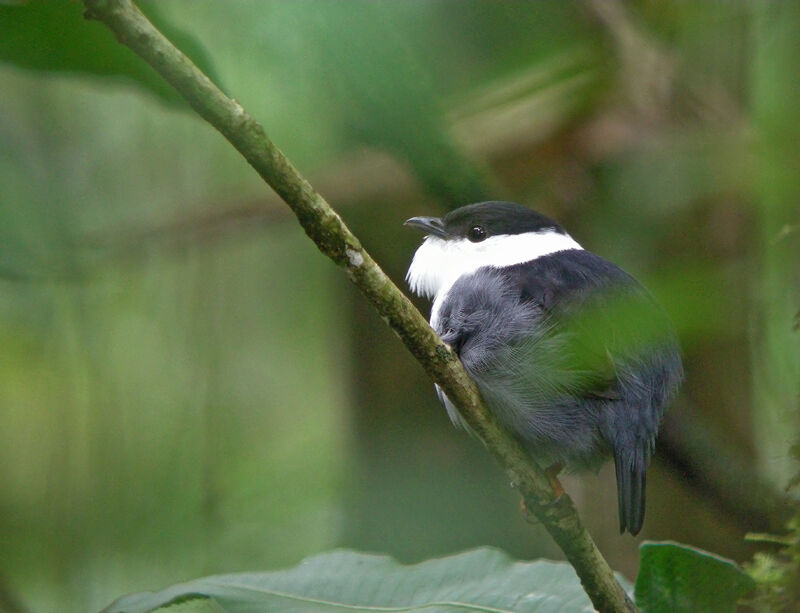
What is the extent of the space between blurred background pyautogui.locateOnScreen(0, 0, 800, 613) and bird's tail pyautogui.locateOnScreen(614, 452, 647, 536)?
1.66ft

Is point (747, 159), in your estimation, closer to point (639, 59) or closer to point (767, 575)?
point (767, 575)

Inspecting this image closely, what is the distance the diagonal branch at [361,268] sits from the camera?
51.8 inches

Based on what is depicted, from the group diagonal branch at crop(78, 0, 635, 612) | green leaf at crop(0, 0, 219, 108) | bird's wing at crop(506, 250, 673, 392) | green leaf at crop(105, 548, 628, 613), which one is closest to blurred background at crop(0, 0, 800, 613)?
bird's wing at crop(506, 250, 673, 392)

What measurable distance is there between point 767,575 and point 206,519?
243 cm

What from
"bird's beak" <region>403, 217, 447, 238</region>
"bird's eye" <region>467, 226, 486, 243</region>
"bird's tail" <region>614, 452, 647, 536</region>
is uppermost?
"bird's beak" <region>403, 217, 447, 238</region>

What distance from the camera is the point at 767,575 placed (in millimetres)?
2125

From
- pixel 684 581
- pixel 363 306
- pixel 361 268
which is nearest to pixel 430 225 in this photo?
pixel 363 306

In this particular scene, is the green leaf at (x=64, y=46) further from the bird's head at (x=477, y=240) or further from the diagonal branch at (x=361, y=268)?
the bird's head at (x=477, y=240)

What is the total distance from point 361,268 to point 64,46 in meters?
0.71

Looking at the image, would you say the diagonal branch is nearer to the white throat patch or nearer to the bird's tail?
the bird's tail

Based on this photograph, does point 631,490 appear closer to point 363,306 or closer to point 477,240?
point 477,240

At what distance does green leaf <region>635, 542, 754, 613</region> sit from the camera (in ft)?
6.00

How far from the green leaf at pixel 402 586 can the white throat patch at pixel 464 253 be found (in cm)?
110

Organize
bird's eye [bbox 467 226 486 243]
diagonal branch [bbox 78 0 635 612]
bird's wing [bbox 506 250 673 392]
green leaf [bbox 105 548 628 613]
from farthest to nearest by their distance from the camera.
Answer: bird's eye [bbox 467 226 486 243], bird's wing [bbox 506 250 673 392], green leaf [bbox 105 548 628 613], diagonal branch [bbox 78 0 635 612]
